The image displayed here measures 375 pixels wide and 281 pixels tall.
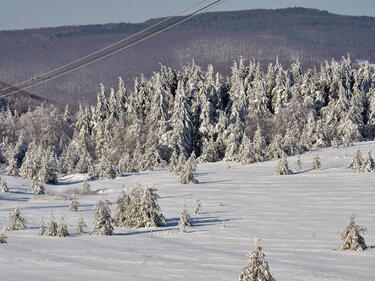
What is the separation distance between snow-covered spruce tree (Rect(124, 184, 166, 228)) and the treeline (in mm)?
25786

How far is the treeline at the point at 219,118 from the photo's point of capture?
54781 millimetres

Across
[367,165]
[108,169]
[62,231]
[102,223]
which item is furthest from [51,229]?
[108,169]

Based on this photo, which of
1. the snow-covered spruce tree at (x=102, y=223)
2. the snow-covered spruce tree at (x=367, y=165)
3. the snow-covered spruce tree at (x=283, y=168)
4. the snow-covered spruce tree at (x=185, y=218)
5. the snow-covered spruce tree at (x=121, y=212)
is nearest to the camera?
the snow-covered spruce tree at (x=102, y=223)

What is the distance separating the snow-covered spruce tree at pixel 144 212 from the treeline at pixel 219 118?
25786 mm

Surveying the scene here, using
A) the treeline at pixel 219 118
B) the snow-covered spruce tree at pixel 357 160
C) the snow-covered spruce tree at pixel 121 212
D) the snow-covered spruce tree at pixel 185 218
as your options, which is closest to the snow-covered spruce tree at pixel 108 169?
the treeline at pixel 219 118

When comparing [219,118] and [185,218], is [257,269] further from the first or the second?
[219,118]

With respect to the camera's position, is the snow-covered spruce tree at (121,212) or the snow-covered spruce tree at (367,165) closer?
the snow-covered spruce tree at (121,212)

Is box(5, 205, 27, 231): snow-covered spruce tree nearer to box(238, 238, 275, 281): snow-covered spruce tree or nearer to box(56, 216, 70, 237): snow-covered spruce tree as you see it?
box(56, 216, 70, 237): snow-covered spruce tree

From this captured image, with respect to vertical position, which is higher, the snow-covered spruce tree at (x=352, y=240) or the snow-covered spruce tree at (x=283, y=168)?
the snow-covered spruce tree at (x=352, y=240)

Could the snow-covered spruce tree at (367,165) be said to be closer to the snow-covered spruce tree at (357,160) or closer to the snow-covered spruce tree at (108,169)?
the snow-covered spruce tree at (357,160)

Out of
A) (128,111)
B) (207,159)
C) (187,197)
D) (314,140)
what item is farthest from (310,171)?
(128,111)

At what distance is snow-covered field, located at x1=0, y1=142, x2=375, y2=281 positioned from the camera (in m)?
14.0

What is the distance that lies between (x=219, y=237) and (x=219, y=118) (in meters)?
43.5

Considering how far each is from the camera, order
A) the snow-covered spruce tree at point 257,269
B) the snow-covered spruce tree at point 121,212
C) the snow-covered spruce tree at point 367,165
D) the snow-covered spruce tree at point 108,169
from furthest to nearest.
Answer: the snow-covered spruce tree at point 108,169, the snow-covered spruce tree at point 367,165, the snow-covered spruce tree at point 121,212, the snow-covered spruce tree at point 257,269
